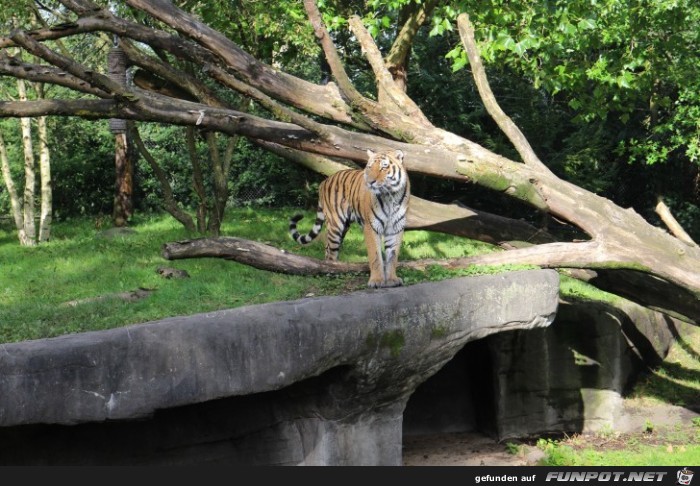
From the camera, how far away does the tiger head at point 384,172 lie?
8.62 metres

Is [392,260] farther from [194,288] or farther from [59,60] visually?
Answer: [59,60]

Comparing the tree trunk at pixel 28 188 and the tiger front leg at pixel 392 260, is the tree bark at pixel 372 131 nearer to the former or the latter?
the tiger front leg at pixel 392 260

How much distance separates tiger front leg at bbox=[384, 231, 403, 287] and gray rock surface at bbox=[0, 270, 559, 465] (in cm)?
→ 49

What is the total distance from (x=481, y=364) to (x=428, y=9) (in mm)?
5383

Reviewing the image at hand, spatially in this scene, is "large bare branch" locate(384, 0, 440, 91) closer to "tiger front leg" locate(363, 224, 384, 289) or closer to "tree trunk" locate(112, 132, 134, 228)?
"tiger front leg" locate(363, 224, 384, 289)

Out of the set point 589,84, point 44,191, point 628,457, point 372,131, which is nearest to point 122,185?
point 44,191

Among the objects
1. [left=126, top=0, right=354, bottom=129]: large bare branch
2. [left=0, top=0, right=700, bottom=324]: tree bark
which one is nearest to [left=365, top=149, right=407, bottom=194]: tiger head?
[left=0, top=0, right=700, bottom=324]: tree bark

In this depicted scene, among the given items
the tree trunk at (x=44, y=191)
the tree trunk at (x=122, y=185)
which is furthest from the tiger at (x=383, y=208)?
the tree trunk at (x=122, y=185)

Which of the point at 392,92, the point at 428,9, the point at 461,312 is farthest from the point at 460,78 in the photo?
the point at 461,312

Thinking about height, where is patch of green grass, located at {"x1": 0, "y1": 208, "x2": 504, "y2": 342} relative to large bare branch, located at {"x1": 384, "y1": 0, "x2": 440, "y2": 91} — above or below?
below

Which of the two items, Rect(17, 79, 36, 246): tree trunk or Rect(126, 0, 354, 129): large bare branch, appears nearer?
Rect(126, 0, 354, 129): large bare branch

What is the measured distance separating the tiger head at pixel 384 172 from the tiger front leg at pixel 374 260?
470mm

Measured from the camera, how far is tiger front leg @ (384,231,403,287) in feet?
28.2

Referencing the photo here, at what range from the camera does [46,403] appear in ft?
20.9
